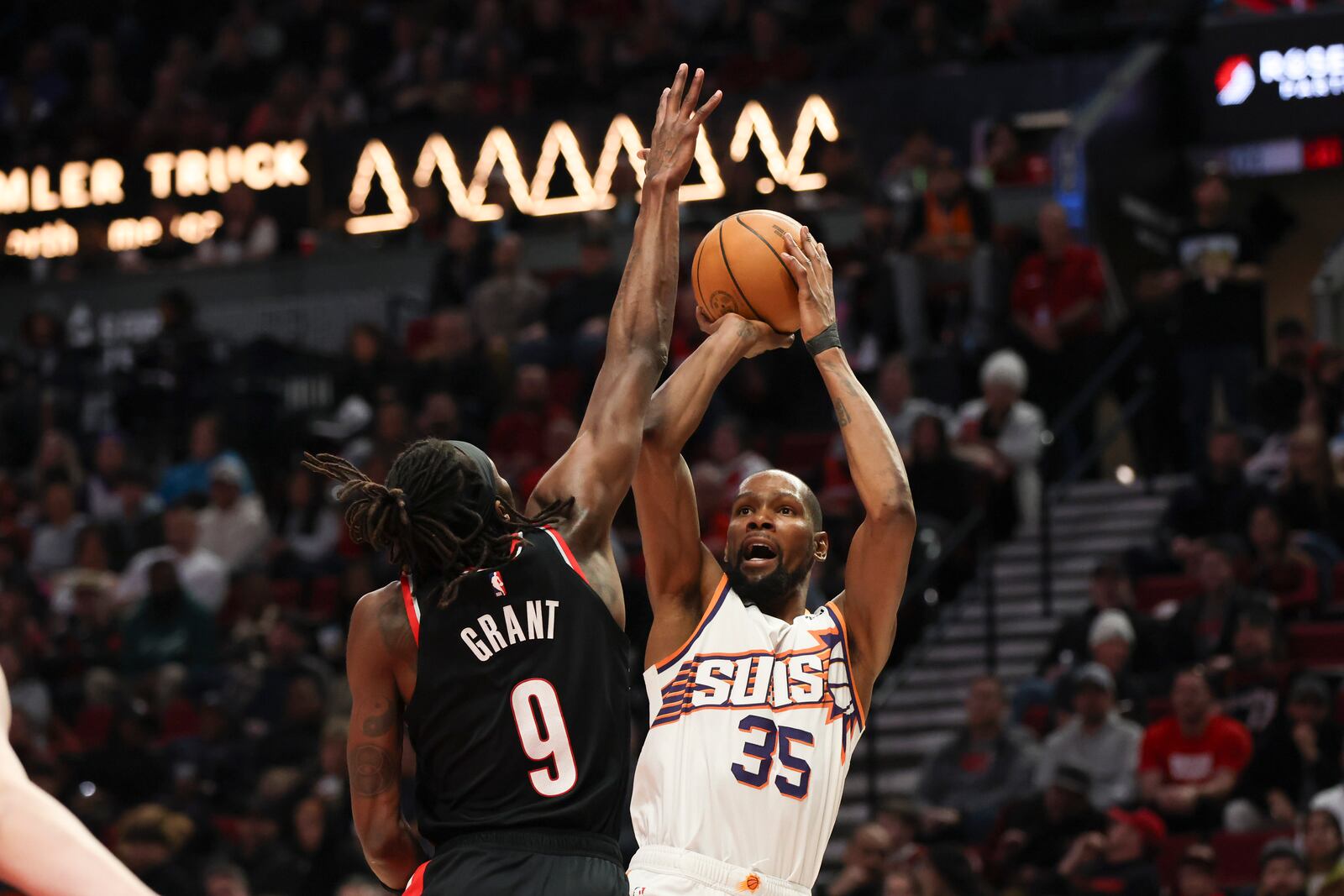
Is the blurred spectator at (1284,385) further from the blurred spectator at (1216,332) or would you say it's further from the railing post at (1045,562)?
the railing post at (1045,562)

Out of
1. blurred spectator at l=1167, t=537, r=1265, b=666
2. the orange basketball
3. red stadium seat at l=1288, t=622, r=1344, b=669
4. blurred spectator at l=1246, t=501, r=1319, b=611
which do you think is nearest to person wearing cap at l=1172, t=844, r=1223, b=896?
→ blurred spectator at l=1167, t=537, r=1265, b=666

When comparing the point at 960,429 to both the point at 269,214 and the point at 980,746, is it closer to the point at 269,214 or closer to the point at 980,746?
the point at 980,746

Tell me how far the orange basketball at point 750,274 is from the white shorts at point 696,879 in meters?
1.48

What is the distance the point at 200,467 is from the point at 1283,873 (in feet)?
30.7

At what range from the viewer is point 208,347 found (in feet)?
57.2

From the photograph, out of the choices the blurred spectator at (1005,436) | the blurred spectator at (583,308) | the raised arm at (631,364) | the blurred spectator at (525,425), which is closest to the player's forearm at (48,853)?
the raised arm at (631,364)

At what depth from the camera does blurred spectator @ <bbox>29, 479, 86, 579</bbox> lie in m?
15.9

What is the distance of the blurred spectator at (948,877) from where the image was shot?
9.43 metres

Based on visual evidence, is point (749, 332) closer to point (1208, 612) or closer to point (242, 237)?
point (1208, 612)

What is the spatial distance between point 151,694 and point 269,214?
6852 mm

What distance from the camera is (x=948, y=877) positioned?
9.45 meters

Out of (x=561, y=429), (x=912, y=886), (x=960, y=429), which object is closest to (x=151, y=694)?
(x=561, y=429)

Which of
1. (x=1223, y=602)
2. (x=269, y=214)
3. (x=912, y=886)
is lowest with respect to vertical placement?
(x=912, y=886)

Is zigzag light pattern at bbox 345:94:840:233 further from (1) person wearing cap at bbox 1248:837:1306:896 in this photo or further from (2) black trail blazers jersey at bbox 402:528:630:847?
(2) black trail blazers jersey at bbox 402:528:630:847
